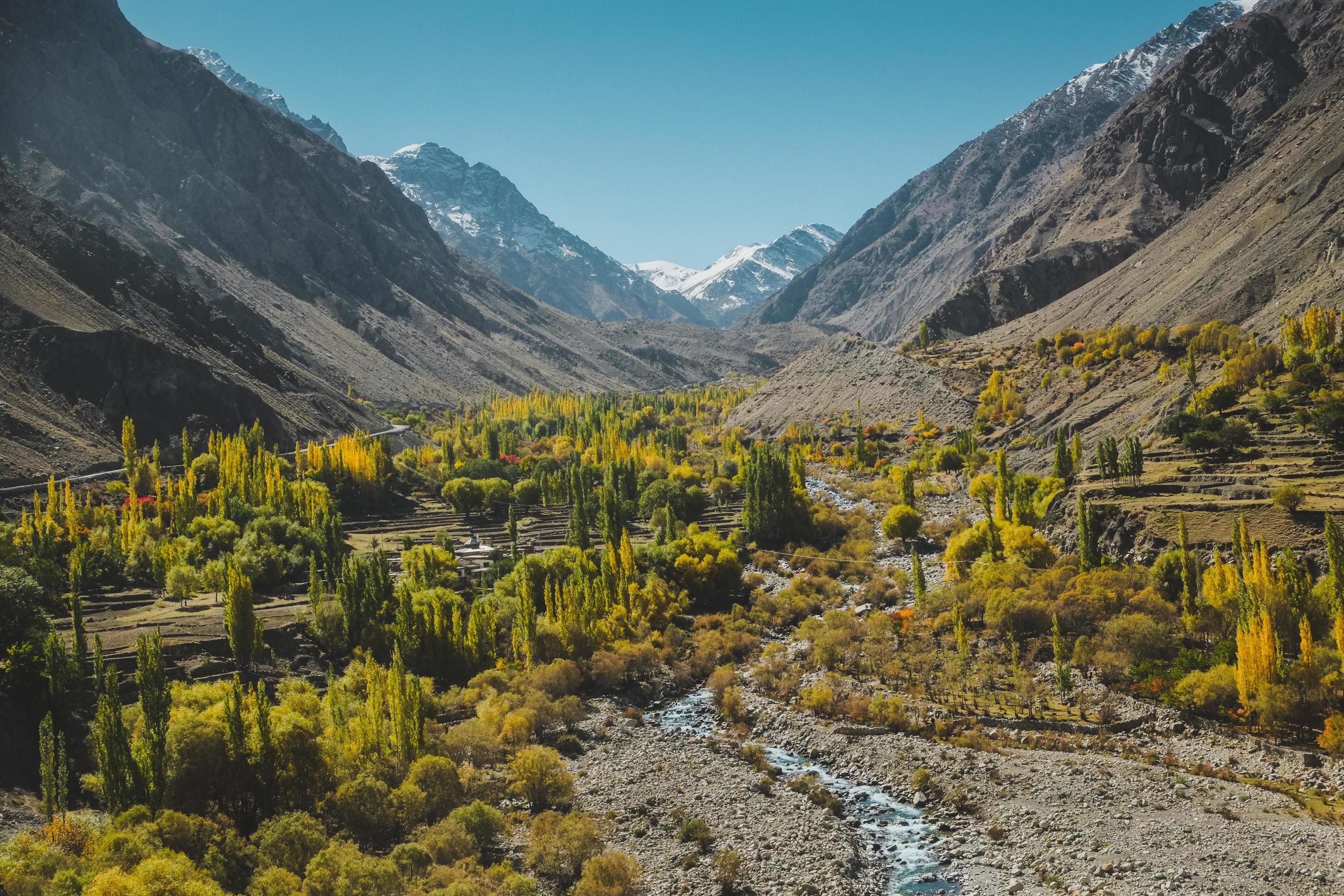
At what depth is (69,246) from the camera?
153625 mm

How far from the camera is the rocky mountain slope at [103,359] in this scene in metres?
117

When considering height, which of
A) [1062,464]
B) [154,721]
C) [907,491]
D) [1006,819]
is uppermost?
[1062,464]

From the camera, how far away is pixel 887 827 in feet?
135

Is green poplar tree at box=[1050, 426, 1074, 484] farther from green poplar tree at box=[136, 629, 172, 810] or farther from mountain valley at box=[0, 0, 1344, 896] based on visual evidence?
green poplar tree at box=[136, 629, 172, 810]

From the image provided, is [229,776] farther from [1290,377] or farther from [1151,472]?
[1290,377]

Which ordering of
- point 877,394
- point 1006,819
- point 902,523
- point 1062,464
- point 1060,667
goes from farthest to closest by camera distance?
point 877,394 → point 1062,464 → point 902,523 → point 1060,667 → point 1006,819

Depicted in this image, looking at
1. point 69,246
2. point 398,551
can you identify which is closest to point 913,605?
point 398,551

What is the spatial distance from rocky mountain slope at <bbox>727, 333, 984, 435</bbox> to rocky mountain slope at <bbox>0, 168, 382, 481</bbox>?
93.6 metres

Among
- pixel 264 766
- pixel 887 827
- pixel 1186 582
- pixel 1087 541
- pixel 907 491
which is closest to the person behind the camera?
pixel 264 766

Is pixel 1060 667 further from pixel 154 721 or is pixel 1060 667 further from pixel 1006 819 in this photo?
pixel 154 721

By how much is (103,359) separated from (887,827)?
138081mm

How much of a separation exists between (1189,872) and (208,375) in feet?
504

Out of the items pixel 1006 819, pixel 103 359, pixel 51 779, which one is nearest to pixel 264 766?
pixel 51 779

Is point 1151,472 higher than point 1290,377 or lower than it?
lower
